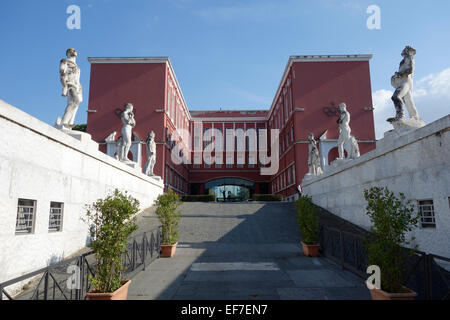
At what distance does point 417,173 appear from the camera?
7926 millimetres

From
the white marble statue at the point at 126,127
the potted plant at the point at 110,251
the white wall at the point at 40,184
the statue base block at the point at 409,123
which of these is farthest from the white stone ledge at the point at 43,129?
the statue base block at the point at 409,123

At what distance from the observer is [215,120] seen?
42.8m

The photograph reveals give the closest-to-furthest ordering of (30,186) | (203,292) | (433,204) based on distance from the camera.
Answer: (203,292) < (30,186) < (433,204)

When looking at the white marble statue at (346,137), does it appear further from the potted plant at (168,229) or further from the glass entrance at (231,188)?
the glass entrance at (231,188)

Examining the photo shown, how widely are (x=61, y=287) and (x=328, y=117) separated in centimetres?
2654

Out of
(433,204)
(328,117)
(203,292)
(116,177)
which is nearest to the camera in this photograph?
(203,292)

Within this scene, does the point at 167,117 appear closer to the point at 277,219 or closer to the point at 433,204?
the point at 277,219

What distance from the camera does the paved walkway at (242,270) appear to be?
552 centimetres

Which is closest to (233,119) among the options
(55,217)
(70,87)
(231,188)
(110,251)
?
(231,188)

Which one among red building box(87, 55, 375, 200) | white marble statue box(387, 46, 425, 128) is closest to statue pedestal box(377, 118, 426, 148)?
white marble statue box(387, 46, 425, 128)

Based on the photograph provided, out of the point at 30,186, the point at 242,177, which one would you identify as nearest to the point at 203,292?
the point at 30,186

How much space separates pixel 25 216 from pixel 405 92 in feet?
36.9

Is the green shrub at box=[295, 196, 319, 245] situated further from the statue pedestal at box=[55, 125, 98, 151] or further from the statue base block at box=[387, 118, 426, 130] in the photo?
the statue pedestal at box=[55, 125, 98, 151]

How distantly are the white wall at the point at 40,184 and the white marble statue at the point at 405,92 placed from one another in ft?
33.2
